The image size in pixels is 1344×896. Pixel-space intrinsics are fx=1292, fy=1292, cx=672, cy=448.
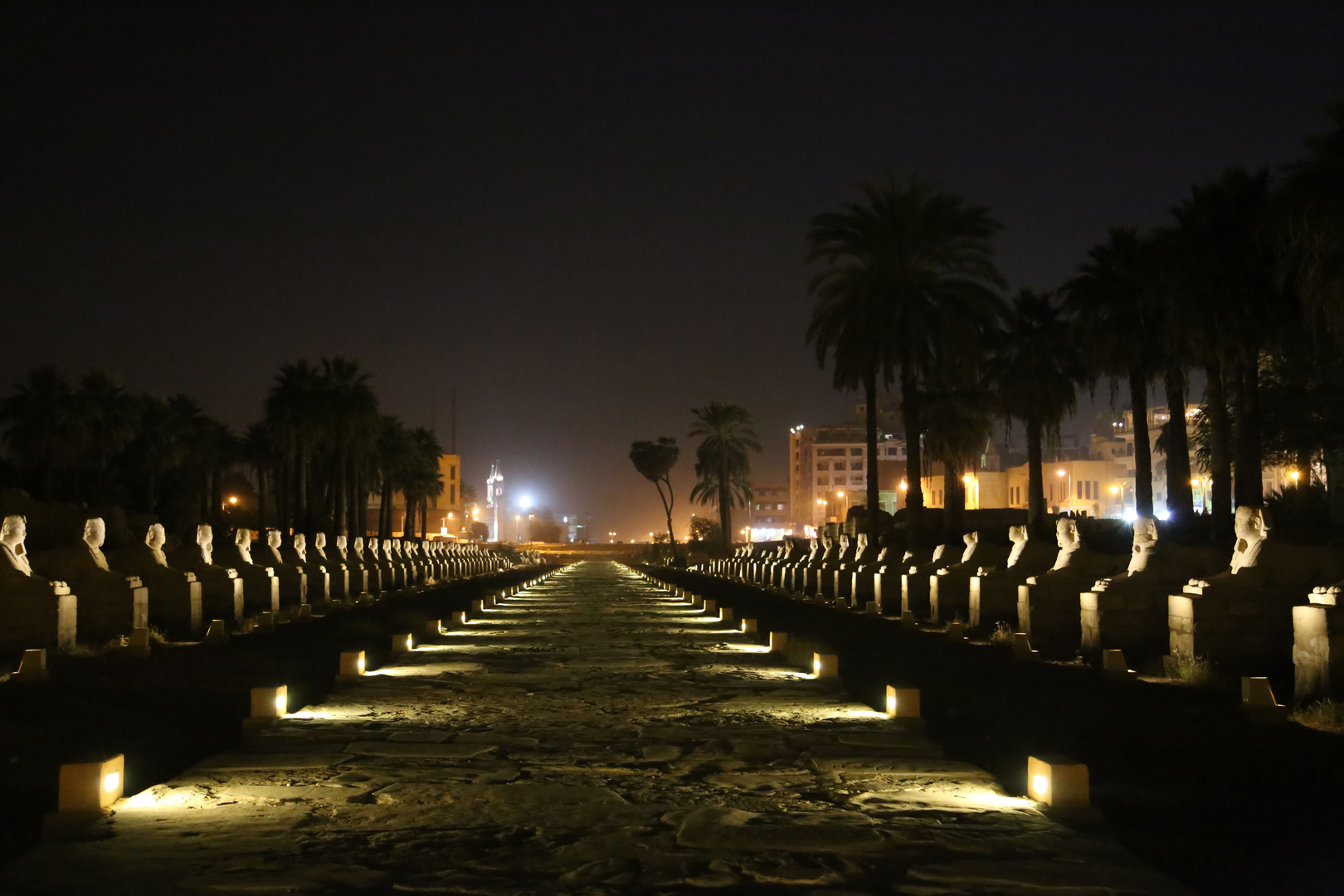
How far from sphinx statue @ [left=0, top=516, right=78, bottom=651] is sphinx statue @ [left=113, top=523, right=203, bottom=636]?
148 inches

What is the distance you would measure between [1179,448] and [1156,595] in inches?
729

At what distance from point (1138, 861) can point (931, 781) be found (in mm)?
2129

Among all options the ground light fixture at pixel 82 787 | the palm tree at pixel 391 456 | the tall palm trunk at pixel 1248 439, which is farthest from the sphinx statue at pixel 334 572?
the palm tree at pixel 391 456

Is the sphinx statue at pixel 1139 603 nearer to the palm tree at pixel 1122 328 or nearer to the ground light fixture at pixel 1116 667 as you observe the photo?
the ground light fixture at pixel 1116 667

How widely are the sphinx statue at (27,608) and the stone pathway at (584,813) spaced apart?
22.5 feet

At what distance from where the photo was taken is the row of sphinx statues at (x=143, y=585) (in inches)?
688

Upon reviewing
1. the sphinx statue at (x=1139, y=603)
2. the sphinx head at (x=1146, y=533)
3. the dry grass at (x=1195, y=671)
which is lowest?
the dry grass at (x=1195, y=671)

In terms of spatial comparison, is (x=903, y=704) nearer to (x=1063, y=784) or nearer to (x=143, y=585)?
(x=1063, y=784)

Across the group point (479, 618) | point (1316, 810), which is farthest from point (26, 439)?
point (1316, 810)

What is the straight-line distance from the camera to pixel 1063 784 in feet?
24.9

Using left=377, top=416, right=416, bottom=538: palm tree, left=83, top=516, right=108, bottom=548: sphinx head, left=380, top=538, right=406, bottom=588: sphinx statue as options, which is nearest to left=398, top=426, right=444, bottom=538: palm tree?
left=377, top=416, right=416, bottom=538: palm tree

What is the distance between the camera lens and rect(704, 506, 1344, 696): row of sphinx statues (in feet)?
48.4

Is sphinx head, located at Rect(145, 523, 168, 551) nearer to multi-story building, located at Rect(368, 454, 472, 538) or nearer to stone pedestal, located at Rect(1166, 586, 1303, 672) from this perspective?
stone pedestal, located at Rect(1166, 586, 1303, 672)

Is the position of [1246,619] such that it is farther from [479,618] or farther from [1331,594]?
[479,618]
